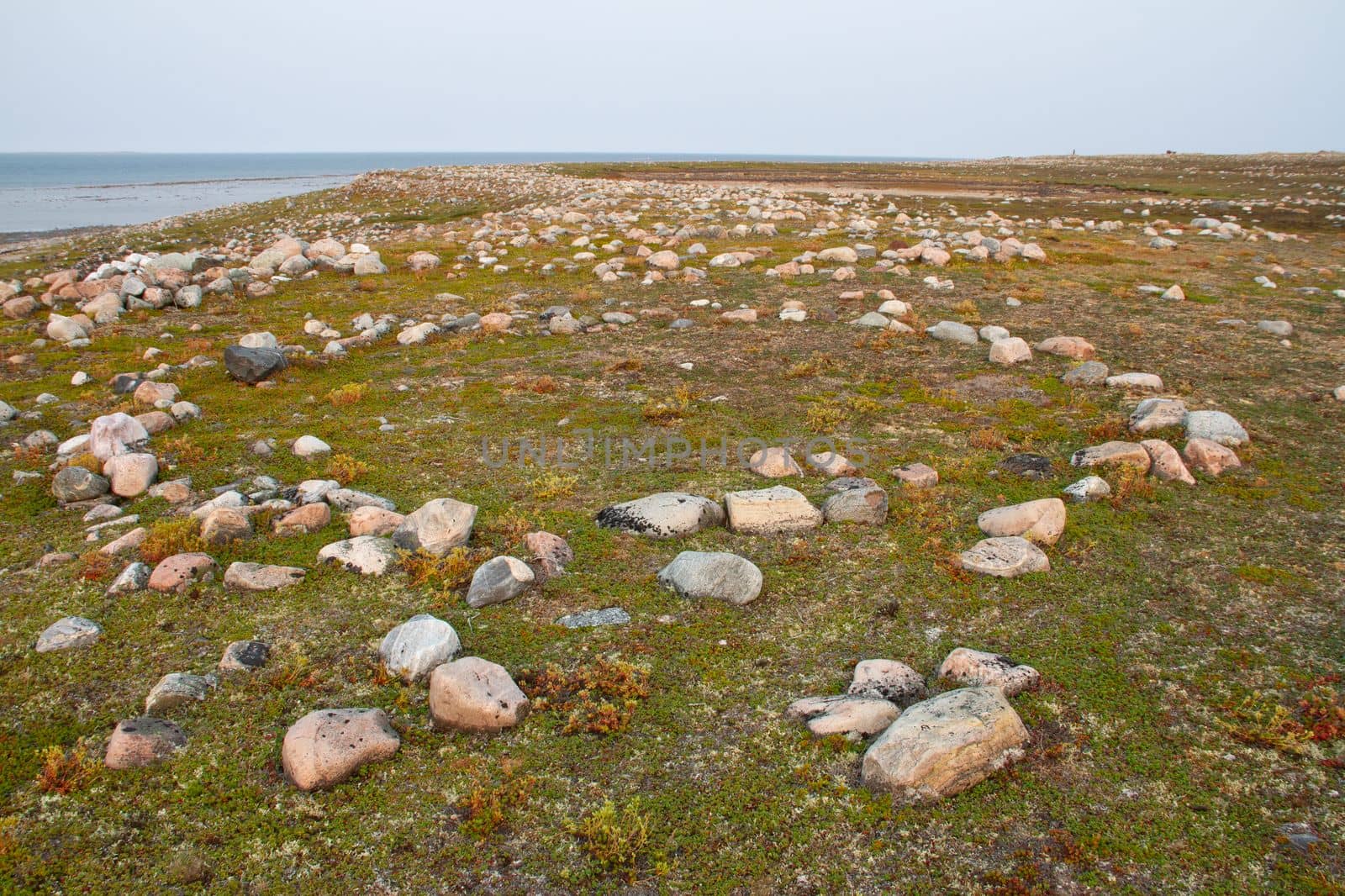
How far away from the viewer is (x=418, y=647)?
6941mm

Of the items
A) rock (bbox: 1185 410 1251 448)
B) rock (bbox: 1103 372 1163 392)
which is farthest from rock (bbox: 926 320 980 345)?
rock (bbox: 1185 410 1251 448)

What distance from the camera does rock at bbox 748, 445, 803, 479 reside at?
35.8ft

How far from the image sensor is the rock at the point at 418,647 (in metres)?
6.86

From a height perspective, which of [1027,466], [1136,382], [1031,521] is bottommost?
[1031,521]

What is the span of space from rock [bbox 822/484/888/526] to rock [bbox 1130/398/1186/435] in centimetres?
548

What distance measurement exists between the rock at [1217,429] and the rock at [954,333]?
5817 millimetres

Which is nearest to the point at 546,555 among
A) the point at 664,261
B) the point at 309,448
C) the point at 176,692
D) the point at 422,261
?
the point at 176,692

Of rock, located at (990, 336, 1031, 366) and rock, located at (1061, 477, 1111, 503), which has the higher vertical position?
rock, located at (990, 336, 1031, 366)

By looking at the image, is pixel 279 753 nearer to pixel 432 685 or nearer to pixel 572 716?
pixel 432 685

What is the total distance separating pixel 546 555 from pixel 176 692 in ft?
12.3

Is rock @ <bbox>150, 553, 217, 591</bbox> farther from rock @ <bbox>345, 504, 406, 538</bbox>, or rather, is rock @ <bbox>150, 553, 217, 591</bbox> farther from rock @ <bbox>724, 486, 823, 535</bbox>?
rock @ <bbox>724, 486, 823, 535</bbox>

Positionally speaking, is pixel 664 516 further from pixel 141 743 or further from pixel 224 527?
pixel 141 743

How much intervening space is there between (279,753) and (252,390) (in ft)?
34.5

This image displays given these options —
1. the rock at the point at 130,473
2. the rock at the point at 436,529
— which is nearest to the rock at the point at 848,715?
the rock at the point at 436,529
